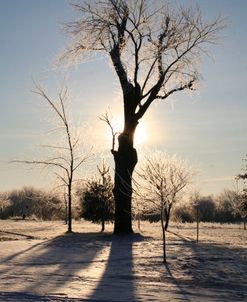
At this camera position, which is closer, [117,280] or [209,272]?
[117,280]

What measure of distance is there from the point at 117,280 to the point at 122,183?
50.5 ft

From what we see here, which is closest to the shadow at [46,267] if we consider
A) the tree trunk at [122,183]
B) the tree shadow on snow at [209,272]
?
the tree shadow on snow at [209,272]

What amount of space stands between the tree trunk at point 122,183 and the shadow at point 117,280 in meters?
8.64

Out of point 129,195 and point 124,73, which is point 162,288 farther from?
point 124,73

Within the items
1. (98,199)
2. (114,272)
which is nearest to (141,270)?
(114,272)

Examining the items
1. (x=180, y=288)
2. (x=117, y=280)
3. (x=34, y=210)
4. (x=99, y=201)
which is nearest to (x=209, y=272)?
(x=180, y=288)

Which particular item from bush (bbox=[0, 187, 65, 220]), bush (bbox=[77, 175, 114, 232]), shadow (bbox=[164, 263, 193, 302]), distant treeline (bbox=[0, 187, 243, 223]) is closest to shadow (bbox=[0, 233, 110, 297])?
shadow (bbox=[164, 263, 193, 302])

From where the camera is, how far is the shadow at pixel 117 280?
10.5 m

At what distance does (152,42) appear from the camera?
1105 inches

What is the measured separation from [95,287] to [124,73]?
18419 mm

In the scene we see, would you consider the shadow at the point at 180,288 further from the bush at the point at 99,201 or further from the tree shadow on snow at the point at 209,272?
the bush at the point at 99,201

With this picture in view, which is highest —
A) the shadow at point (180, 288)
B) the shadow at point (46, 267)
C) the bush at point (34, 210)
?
the bush at point (34, 210)

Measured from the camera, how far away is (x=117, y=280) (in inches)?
486

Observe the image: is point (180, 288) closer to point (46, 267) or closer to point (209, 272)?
point (209, 272)
